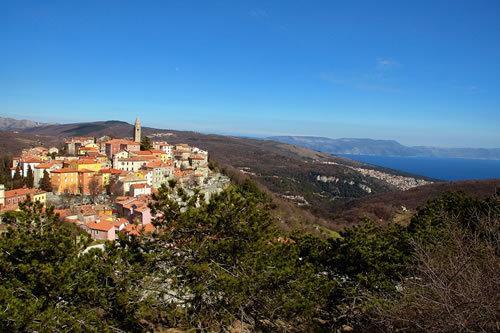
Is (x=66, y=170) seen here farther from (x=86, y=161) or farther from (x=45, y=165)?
(x=86, y=161)

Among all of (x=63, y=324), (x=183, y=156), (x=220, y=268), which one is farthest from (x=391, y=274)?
(x=183, y=156)

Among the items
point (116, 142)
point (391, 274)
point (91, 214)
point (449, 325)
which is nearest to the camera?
point (449, 325)

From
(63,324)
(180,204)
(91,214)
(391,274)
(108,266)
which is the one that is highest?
(180,204)

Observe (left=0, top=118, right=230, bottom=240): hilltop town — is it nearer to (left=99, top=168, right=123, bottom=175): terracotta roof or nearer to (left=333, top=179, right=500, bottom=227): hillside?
(left=99, top=168, right=123, bottom=175): terracotta roof

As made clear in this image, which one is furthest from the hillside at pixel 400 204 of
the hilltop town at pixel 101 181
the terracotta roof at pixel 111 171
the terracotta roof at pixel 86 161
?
the terracotta roof at pixel 86 161

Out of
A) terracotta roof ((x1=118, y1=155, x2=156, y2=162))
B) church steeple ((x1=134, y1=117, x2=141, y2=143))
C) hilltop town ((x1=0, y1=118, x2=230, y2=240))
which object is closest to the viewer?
hilltop town ((x1=0, y1=118, x2=230, y2=240))

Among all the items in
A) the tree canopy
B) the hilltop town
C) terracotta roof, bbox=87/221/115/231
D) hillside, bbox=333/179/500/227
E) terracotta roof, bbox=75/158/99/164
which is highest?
the tree canopy

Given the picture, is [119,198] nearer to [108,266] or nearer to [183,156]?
[183,156]

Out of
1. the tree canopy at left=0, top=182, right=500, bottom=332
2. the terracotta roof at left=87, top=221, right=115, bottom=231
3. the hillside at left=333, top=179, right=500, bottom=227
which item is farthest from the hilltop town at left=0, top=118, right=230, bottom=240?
the hillside at left=333, top=179, right=500, bottom=227

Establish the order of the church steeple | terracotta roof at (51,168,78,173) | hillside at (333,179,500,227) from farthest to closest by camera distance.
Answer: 1. the church steeple
2. hillside at (333,179,500,227)
3. terracotta roof at (51,168,78,173)
